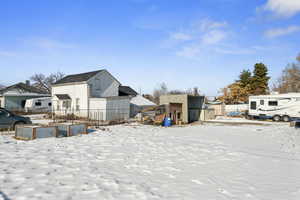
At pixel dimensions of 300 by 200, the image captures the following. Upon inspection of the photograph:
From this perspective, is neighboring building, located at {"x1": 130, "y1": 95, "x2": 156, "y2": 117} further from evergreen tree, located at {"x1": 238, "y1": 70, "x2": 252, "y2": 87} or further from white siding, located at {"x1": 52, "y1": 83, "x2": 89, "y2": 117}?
evergreen tree, located at {"x1": 238, "y1": 70, "x2": 252, "y2": 87}

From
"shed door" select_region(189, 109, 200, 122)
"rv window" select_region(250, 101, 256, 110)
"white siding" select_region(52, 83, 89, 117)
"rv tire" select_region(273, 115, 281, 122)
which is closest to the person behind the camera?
"rv tire" select_region(273, 115, 281, 122)

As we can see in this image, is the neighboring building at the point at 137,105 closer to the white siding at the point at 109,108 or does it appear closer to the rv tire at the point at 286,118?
the white siding at the point at 109,108

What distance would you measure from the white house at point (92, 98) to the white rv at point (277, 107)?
1489 cm

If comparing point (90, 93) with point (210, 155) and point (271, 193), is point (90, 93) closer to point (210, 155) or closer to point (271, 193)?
point (210, 155)

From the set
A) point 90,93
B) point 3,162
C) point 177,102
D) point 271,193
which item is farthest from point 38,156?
point 90,93

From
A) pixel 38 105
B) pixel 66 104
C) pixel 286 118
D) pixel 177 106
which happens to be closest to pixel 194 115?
pixel 177 106

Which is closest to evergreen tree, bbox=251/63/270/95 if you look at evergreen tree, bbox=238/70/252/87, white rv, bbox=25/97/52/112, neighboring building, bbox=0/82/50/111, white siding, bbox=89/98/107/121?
evergreen tree, bbox=238/70/252/87

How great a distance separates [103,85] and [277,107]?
2071 centimetres

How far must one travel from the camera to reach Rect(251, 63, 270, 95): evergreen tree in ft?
123

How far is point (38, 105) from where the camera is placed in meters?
32.7

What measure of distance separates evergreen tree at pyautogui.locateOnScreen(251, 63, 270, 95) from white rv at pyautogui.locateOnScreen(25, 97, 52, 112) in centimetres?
3715

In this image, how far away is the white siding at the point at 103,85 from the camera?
2496 cm

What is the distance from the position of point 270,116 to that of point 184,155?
19.3m

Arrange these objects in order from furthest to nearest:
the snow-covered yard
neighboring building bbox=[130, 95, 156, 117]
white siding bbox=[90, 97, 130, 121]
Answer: neighboring building bbox=[130, 95, 156, 117]
white siding bbox=[90, 97, 130, 121]
the snow-covered yard
